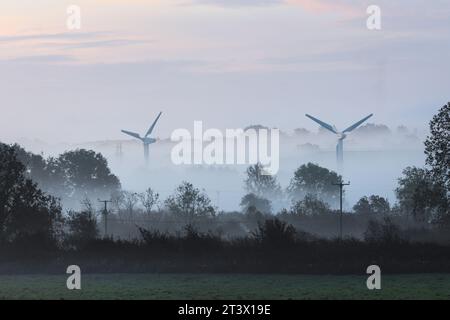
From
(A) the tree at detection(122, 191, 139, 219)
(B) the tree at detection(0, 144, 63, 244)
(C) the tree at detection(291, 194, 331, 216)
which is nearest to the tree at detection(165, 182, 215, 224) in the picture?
(A) the tree at detection(122, 191, 139, 219)

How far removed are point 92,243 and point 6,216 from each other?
1133 centimetres

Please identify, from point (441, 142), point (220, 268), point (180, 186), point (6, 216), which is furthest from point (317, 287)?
point (180, 186)

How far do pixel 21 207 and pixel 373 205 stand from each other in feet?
319

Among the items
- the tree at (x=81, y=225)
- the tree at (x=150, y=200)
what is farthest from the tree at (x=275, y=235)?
the tree at (x=150, y=200)

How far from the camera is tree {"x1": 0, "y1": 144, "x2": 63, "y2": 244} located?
74.4 meters

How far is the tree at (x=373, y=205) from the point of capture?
161m

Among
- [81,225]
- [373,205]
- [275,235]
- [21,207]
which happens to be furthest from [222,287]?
A: [373,205]

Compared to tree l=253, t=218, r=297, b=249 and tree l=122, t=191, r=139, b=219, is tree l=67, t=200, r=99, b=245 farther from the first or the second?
tree l=122, t=191, r=139, b=219

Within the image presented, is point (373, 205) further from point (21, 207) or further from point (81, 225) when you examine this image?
point (21, 207)

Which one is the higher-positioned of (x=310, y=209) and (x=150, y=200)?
(x=150, y=200)

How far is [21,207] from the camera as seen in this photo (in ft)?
249

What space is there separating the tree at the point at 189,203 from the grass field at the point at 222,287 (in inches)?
3922

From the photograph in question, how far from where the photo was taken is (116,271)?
196 ft
